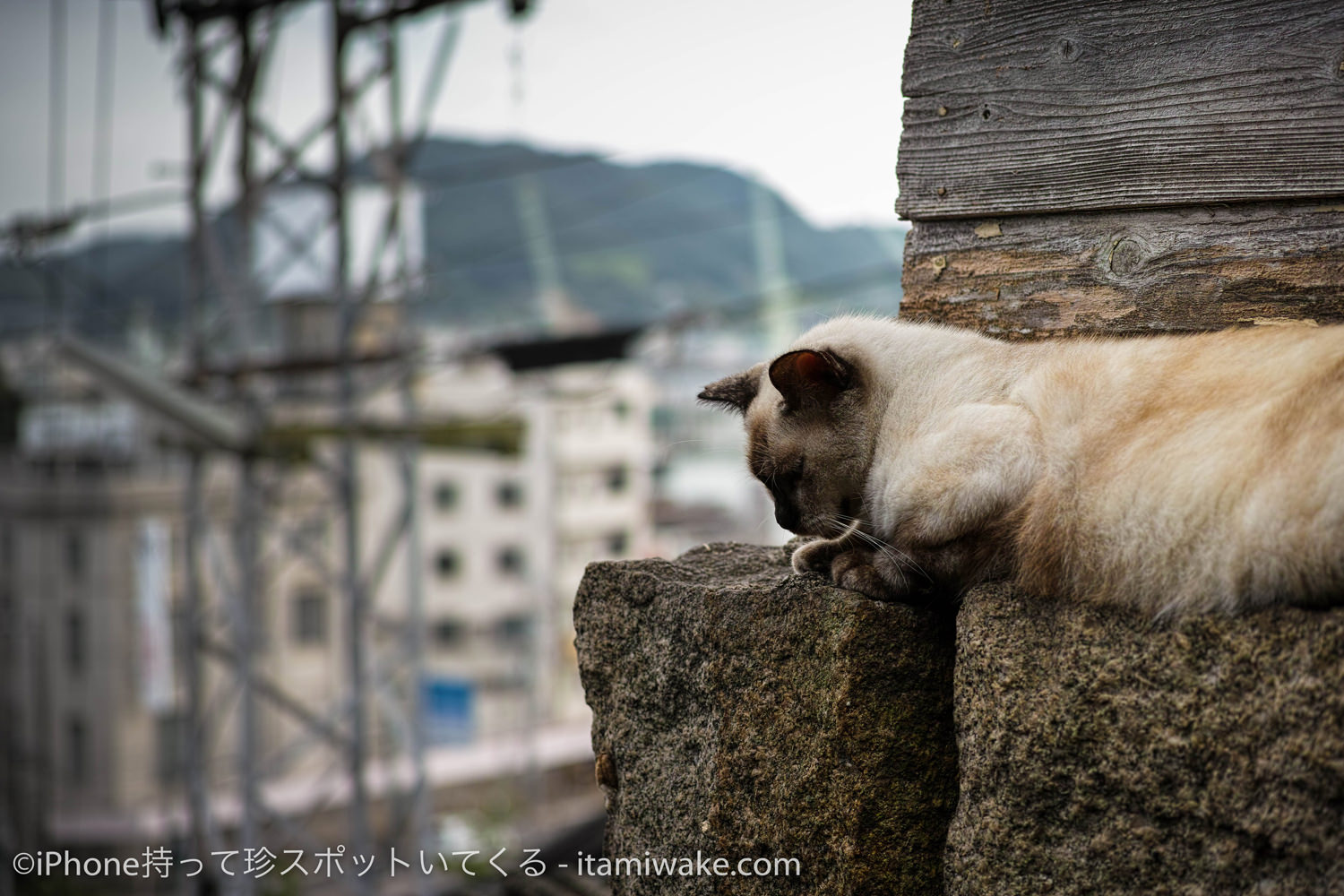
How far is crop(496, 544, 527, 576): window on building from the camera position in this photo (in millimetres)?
31156

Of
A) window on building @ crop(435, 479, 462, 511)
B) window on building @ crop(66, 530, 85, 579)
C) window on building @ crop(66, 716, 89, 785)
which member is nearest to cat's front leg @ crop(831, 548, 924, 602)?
window on building @ crop(66, 530, 85, 579)

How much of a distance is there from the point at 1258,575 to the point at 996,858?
2.11ft

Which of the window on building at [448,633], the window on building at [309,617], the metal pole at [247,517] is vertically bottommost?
the window on building at [448,633]

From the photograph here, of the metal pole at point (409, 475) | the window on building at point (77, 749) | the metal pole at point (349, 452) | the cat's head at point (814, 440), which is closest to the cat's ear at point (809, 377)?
the cat's head at point (814, 440)

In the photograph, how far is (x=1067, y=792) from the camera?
1.77 m

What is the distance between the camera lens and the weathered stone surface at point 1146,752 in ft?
5.22

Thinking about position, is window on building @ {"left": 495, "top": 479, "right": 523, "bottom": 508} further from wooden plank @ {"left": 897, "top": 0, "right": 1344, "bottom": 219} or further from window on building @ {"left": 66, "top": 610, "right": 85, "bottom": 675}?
wooden plank @ {"left": 897, "top": 0, "right": 1344, "bottom": 219}

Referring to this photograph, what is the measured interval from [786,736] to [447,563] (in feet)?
98.3

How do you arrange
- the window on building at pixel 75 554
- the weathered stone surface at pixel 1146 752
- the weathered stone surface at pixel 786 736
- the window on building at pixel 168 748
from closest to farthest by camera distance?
the weathered stone surface at pixel 1146 752 < the weathered stone surface at pixel 786 736 < the window on building at pixel 168 748 < the window on building at pixel 75 554

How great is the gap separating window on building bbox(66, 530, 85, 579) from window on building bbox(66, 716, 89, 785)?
9.61 feet

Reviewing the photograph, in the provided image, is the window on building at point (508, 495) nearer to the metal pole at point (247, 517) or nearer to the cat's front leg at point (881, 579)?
the metal pole at point (247, 517)

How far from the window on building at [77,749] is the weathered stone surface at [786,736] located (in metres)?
22.2

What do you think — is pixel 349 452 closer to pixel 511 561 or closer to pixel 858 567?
pixel 858 567

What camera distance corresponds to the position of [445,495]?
102 feet
